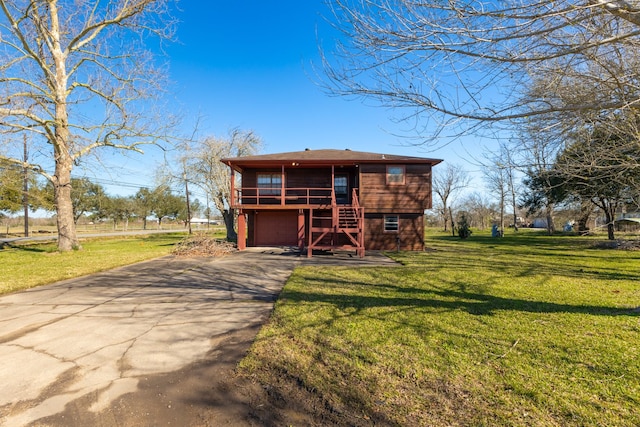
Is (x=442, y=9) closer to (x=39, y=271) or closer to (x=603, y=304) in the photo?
(x=603, y=304)

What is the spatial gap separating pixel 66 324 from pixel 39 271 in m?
6.75

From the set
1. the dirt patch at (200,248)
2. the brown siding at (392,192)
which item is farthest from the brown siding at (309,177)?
the dirt patch at (200,248)

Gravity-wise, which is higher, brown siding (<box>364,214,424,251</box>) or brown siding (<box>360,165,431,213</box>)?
brown siding (<box>360,165,431,213</box>)

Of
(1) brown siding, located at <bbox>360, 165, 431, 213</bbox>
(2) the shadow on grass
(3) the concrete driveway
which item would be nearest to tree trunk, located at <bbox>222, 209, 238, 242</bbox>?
(1) brown siding, located at <bbox>360, 165, 431, 213</bbox>

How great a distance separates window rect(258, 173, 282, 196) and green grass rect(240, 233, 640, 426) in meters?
12.3

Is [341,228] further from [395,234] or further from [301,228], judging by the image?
[395,234]

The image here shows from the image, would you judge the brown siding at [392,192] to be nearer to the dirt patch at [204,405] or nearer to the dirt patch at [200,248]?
the dirt patch at [200,248]

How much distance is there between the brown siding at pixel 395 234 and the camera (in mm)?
16547

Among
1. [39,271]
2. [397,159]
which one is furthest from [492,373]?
[397,159]

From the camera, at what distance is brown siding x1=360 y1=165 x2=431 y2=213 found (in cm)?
1653

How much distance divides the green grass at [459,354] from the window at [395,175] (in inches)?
404

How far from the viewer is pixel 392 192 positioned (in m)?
16.6

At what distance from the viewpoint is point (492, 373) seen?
3.08 m

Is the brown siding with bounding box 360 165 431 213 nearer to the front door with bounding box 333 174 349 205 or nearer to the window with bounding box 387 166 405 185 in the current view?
the window with bounding box 387 166 405 185
